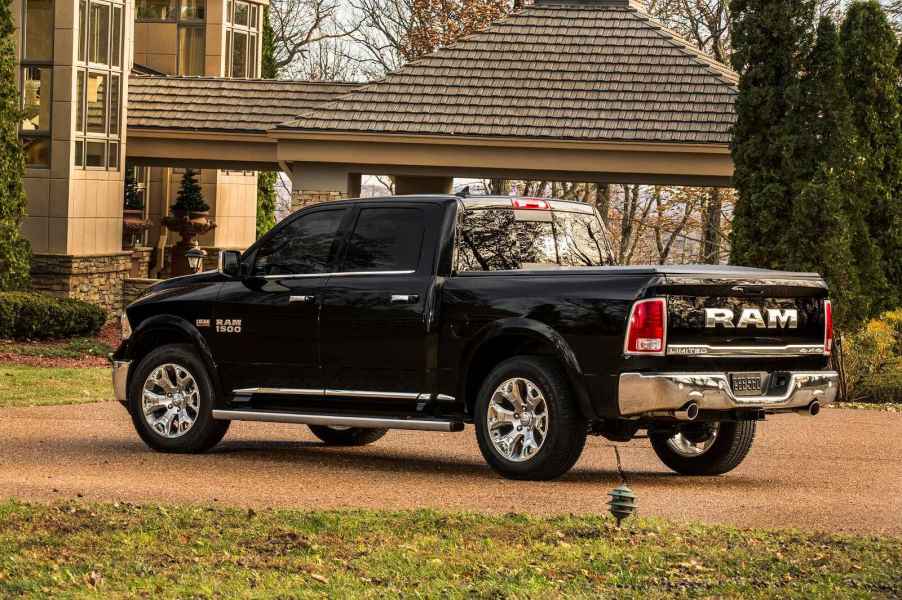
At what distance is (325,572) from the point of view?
279 inches

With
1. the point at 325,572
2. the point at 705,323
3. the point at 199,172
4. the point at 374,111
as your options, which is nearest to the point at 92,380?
the point at 374,111

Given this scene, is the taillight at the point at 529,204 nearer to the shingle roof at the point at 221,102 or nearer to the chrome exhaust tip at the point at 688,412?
the chrome exhaust tip at the point at 688,412

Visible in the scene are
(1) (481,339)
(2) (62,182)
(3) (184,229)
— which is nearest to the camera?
(1) (481,339)

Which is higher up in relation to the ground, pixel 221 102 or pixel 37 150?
pixel 221 102

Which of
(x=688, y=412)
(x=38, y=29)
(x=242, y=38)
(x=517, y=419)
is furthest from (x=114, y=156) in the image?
(x=688, y=412)

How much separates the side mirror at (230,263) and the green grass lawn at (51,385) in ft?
14.8

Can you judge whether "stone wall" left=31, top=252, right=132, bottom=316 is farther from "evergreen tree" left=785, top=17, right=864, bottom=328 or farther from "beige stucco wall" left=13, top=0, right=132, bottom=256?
"evergreen tree" left=785, top=17, right=864, bottom=328

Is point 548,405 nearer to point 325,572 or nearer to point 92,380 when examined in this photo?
point 325,572

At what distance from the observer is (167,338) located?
1216 centimetres

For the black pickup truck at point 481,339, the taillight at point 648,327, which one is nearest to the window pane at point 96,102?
the black pickup truck at point 481,339

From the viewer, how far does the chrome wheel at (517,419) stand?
10297mm

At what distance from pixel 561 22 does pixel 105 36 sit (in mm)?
8132

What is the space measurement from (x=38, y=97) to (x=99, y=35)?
1.84m

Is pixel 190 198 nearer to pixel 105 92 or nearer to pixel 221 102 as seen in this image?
pixel 221 102
